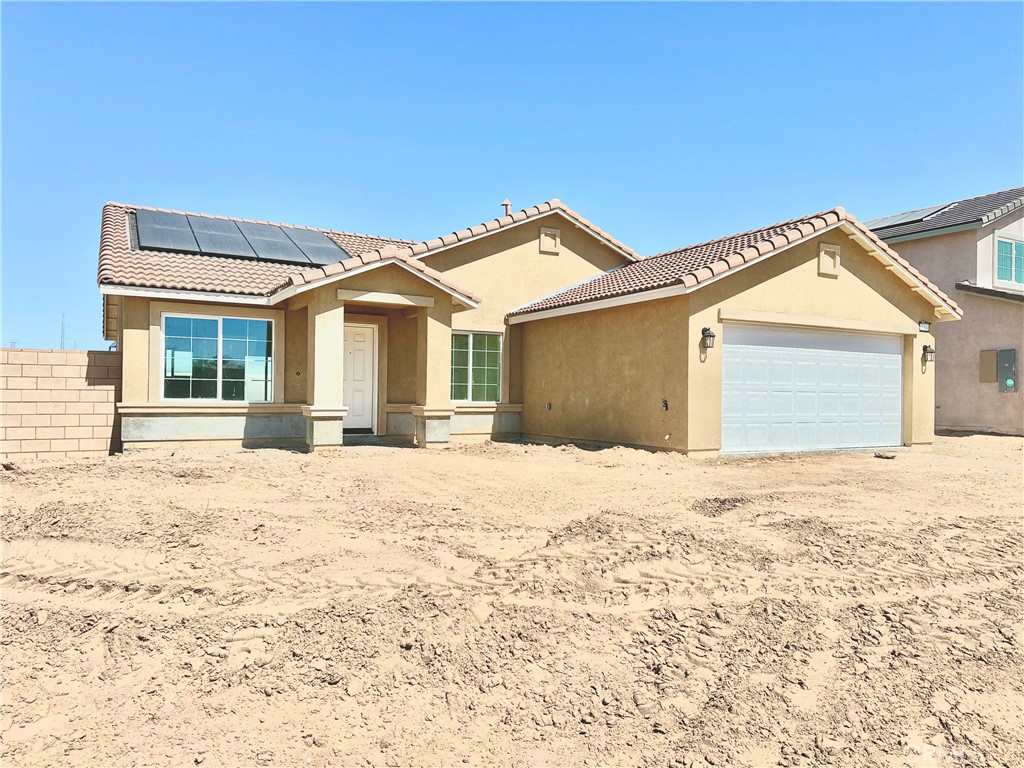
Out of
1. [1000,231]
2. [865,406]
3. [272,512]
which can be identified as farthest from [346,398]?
[1000,231]

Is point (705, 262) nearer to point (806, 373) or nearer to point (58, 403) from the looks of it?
point (806, 373)

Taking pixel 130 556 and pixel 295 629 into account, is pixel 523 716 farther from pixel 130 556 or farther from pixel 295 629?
pixel 130 556

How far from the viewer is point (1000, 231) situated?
20.8m

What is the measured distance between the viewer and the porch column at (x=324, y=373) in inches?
496

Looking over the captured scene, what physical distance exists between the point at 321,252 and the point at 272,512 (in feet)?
32.6

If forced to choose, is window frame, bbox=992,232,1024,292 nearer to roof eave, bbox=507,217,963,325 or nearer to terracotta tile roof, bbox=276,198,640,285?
roof eave, bbox=507,217,963,325

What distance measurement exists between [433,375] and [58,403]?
6409mm

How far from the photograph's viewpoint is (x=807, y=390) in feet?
45.5

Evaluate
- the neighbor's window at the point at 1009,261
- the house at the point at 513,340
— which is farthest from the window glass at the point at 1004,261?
the house at the point at 513,340

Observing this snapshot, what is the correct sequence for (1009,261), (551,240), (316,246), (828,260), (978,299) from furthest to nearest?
1. (1009,261)
2. (978,299)
3. (551,240)
4. (316,246)
5. (828,260)

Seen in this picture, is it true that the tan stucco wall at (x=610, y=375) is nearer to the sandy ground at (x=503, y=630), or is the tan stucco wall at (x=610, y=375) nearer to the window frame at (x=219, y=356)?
the sandy ground at (x=503, y=630)

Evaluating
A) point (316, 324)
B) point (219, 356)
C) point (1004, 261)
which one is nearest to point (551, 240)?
point (316, 324)


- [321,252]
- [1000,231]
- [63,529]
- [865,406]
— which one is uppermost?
[1000,231]

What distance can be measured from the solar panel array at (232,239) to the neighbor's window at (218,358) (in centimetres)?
210
